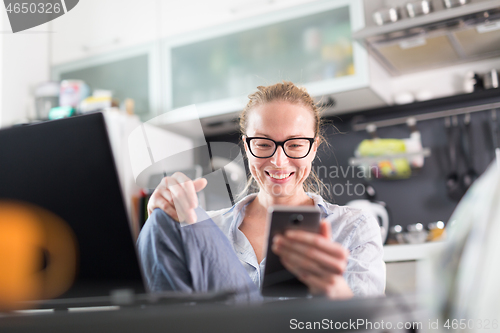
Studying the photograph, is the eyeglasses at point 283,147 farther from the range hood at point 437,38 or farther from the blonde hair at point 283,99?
the range hood at point 437,38

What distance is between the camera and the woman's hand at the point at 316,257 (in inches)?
17.4

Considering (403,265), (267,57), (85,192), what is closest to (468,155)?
(403,265)

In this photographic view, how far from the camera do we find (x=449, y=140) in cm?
188

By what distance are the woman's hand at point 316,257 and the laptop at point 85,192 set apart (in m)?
0.17

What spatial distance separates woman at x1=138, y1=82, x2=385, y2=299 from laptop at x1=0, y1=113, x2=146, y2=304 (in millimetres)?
162

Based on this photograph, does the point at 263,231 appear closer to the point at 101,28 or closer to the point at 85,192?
the point at 85,192

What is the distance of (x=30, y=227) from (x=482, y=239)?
0.47 metres

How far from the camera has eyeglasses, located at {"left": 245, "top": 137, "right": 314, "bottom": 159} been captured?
0.90 meters

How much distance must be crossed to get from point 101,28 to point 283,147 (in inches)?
Result: 74.1

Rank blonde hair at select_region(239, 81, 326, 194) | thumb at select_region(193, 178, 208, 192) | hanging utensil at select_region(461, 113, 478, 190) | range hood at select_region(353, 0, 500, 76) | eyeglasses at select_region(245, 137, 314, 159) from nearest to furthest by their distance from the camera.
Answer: thumb at select_region(193, 178, 208, 192)
eyeglasses at select_region(245, 137, 314, 159)
blonde hair at select_region(239, 81, 326, 194)
range hood at select_region(353, 0, 500, 76)
hanging utensil at select_region(461, 113, 478, 190)

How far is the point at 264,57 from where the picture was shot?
2090 mm

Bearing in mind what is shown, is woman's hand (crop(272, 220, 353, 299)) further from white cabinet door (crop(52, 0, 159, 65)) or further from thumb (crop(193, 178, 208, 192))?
white cabinet door (crop(52, 0, 159, 65))

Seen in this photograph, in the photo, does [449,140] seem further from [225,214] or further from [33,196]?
[33,196]

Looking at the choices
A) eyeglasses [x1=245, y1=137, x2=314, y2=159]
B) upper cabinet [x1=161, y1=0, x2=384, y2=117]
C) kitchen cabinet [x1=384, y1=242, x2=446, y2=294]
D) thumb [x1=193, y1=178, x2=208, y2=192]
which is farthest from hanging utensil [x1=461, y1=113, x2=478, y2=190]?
thumb [x1=193, y1=178, x2=208, y2=192]
